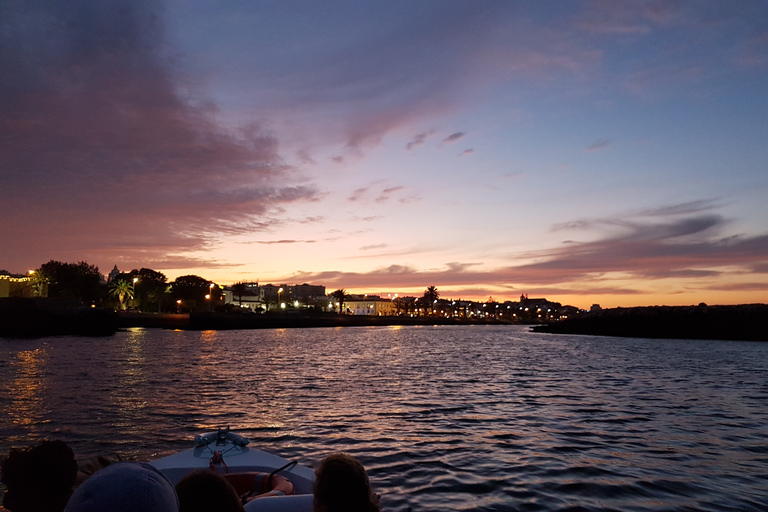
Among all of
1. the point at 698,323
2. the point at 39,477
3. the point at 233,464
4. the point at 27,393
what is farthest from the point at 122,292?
the point at 39,477

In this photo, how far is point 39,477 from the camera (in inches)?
134

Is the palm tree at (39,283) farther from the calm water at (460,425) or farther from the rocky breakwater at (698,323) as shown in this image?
the rocky breakwater at (698,323)

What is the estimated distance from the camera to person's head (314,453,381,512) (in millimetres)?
3604

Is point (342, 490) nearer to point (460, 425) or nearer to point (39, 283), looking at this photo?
point (460, 425)

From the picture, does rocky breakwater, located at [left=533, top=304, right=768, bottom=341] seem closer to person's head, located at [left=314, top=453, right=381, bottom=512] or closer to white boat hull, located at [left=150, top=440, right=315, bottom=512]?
white boat hull, located at [left=150, top=440, right=315, bottom=512]

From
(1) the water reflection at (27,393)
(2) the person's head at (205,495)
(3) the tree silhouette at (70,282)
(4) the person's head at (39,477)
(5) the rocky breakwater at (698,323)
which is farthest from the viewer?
(3) the tree silhouette at (70,282)

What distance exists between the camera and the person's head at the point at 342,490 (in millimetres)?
3604

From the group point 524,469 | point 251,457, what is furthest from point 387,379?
point 251,457

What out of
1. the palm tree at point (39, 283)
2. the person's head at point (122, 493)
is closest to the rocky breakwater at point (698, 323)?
the person's head at point (122, 493)

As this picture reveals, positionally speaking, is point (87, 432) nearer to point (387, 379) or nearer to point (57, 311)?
point (387, 379)

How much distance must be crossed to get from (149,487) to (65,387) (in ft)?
99.1

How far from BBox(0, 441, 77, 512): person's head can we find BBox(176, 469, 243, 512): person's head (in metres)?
1.07

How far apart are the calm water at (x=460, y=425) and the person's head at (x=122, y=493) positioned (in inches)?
357

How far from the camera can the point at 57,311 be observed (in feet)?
322
